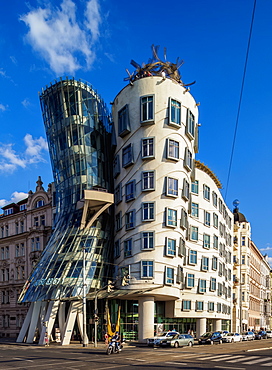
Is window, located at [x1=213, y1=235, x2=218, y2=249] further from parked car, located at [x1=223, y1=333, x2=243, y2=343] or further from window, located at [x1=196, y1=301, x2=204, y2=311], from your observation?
parked car, located at [x1=223, y1=333, x2=243, y2=343]

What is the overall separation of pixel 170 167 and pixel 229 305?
122 feet

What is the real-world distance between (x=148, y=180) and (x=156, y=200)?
2493 mm

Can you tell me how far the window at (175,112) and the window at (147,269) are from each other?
1631cm

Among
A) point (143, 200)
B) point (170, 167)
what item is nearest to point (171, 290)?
point (143, 200)

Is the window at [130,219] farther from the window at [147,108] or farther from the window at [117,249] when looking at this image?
the window at [147,108]

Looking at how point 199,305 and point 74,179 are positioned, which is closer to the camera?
point 74,179

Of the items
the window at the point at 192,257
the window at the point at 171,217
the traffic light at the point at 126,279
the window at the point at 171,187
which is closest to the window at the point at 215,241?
the window at the point at 192,257

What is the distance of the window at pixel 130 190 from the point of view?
52656mm

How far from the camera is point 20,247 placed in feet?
244

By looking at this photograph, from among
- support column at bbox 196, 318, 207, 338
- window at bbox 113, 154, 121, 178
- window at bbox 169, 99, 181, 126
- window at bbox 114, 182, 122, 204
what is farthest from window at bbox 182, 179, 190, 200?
support column at bbox 196, 318, 207, 338

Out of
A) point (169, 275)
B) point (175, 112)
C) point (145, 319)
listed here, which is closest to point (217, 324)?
point (169, 275)

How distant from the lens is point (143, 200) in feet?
168

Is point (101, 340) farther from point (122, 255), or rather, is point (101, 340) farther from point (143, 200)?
point (143, 200)

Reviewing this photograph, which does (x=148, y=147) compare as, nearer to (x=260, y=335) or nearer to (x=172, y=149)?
(x=172, y=149)
